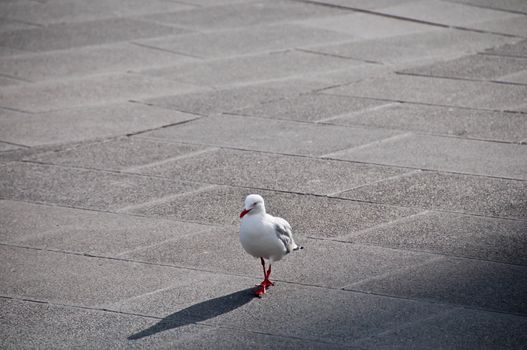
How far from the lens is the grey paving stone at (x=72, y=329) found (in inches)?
297

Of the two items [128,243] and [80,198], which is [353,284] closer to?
[128,243]

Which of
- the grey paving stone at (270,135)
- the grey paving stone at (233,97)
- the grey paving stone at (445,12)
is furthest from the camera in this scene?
the grey paving stone at (445,12)

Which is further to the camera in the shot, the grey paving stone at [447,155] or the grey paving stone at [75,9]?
the grey paving stone at [75,9]

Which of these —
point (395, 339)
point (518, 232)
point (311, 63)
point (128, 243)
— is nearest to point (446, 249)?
point (518, 232)

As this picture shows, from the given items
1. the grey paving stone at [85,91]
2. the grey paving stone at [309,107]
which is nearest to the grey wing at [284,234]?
the grey paving stone at [309,107]

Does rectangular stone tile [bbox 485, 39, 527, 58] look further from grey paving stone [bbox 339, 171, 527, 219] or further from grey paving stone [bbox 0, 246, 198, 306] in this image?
grey paving stone [bbox 0, 246, 198, 306]

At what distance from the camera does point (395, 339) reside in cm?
750

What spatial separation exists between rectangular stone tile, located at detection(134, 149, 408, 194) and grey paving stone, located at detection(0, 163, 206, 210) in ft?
1.22

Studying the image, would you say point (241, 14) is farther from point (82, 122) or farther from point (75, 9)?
point (82, 122)

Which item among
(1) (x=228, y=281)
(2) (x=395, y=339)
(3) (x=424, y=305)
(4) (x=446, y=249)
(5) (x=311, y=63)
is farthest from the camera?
(5) (x=311, y=63)

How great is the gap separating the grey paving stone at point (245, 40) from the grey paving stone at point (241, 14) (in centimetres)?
66


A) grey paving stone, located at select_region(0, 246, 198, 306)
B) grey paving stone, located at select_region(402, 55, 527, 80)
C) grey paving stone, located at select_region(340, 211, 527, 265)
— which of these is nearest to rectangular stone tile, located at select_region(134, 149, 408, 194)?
grey paving stone, located at select_region(340, 211, 527, 265)

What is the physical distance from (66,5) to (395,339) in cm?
1653

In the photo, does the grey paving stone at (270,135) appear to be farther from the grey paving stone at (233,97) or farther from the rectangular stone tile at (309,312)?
the rectangular stone tile at (309,312)
